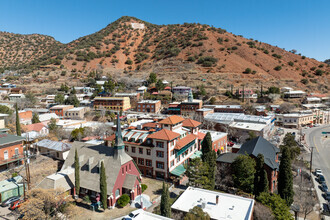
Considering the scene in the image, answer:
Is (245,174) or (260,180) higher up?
(245,174)

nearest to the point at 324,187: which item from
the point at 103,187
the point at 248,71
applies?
the point at 103,187

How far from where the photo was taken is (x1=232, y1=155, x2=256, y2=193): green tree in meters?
29.2

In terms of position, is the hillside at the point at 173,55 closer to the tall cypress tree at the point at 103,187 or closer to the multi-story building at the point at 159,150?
the multi-story building at the point at 159,150

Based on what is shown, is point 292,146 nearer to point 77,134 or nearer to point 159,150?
point 159,150

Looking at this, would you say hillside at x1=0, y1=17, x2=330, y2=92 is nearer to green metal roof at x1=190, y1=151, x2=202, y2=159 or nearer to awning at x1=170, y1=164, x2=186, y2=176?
green metal roof at x1=190, y1=151, x2=202, y2=159

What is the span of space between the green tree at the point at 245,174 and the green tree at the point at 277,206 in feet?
11.4

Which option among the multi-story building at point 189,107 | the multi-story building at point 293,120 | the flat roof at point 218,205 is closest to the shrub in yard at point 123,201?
the flat roof at point 218,205

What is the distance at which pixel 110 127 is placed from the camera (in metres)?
59.8

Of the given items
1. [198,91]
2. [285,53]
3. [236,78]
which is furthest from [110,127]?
[285,53]

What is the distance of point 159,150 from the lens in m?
35.4

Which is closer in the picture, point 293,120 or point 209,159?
point 209,159

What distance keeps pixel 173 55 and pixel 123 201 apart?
422 ft

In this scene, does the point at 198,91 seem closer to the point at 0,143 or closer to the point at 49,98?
the point at 49,98

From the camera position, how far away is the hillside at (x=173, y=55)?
5069 inches
